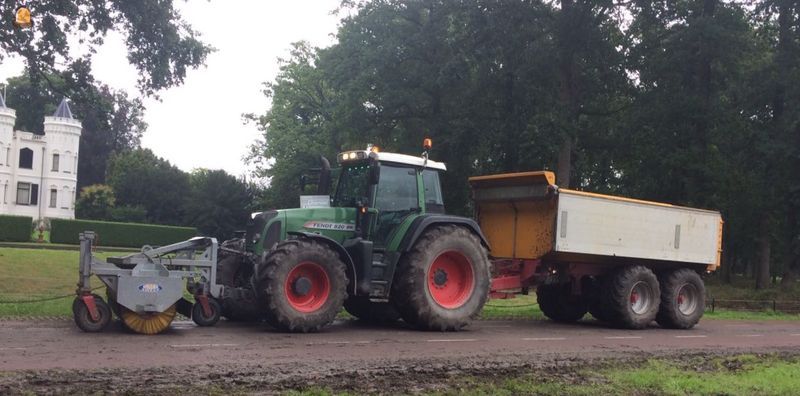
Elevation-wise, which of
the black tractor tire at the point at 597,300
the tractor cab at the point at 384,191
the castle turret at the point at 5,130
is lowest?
the black tractor tire at the point at 597,300

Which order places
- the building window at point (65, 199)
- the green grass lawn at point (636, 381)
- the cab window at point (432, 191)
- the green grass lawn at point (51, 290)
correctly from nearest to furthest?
the green grass lawn at point (636, 381) < the cab window at point (432, 191) < the green grass lawn at point (51, 290) < the building window at point (65, 199)

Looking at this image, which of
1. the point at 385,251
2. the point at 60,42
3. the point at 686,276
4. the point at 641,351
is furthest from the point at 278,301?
the point at 60,42

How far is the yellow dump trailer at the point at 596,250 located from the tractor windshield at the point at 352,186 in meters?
3.46

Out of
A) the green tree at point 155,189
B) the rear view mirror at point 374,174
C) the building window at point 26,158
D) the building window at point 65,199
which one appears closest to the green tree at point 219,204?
the green tree at point 155,189

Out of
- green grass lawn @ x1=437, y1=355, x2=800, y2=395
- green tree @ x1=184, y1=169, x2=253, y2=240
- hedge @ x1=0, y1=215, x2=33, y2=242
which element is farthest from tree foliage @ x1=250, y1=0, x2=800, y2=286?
hedge @ x1=0, y1=215, x2=33, y2=242

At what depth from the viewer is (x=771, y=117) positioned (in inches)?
1332

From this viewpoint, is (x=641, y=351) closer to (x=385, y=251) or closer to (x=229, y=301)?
(x=385, y=251)

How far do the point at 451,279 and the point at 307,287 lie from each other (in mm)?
3107

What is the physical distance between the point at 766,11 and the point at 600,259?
20.0 meters

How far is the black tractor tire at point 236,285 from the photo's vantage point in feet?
42.4

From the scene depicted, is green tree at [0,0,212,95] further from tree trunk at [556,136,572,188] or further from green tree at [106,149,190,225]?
green tree at [106,149,190,225]

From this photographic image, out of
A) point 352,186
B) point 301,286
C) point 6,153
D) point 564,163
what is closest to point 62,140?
point 6,153

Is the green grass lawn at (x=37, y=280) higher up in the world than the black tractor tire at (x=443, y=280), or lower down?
lower down

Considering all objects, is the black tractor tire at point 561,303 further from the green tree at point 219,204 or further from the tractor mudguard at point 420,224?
the green tree at point 219,204
